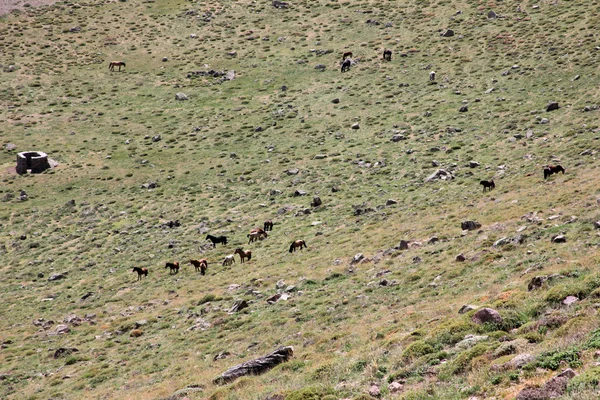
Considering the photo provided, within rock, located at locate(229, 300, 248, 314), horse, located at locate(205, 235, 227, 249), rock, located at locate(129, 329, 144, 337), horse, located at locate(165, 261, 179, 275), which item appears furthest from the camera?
horse, located at locate(205, 235, 227, 249)

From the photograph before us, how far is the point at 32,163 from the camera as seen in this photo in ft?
197

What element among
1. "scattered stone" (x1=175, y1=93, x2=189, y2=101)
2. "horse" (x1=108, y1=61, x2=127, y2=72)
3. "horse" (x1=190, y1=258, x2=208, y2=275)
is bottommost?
"horse" (x1=190, y1=258, x2=208, y2=275)

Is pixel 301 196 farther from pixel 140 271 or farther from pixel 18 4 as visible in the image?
pixel 18 4

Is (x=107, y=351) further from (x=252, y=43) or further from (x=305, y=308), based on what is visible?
(x=252, y=43)

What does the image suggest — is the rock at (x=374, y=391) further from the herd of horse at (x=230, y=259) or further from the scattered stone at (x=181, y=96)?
the scattered stone at (x=181, y=96)

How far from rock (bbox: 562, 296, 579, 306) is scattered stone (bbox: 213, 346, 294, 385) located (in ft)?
28.8

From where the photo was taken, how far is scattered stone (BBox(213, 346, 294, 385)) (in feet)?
66.4

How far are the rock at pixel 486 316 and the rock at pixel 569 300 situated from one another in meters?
1.78

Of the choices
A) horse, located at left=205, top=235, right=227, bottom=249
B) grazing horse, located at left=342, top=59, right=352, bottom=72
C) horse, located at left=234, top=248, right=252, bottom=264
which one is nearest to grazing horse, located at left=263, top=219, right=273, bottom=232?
horse, located at left=205, top=235, right=227, bottom=249

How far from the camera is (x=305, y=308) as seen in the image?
27.3 meters

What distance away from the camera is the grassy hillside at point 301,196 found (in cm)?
1920

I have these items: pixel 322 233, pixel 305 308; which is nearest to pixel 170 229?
pixel 322 233

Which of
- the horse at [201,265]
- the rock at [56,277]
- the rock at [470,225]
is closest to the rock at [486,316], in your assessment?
the rock at [470,225]

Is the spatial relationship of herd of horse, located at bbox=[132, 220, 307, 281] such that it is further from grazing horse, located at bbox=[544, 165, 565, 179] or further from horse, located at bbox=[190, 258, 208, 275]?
grazing horse, located at bbox=[544, 165, 565, 179]
